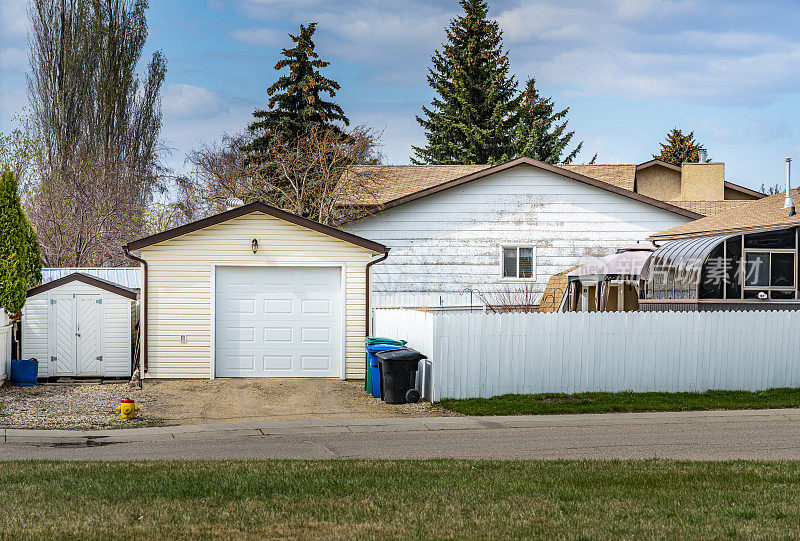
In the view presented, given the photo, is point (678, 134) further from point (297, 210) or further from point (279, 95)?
point (297, 210)

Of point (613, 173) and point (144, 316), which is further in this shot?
point (613, 173)

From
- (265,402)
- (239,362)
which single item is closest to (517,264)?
(239,362)

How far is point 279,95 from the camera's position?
3678cm

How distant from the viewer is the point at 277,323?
20.3m

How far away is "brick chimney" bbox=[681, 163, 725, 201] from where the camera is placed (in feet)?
106

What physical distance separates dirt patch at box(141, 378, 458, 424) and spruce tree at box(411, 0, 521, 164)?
30.0 meters

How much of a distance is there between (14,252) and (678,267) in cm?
1549

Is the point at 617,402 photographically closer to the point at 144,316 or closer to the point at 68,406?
the point at 68,406

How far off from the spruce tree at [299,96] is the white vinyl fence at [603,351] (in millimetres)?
19689

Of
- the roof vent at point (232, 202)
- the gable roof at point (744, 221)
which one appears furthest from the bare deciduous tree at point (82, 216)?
the gable roof at point (744, 221)

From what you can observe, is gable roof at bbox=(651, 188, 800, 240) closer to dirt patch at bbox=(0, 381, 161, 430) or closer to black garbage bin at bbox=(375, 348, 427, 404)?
black garbage bin at bbox=(375, 348, 427, 404)

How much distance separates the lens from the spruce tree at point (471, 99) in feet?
157

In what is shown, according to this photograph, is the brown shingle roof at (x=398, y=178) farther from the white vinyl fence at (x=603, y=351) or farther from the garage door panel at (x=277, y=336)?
the white vinyl fence at (x=603, y=351)

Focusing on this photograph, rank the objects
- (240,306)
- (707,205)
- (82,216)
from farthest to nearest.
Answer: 1. (82,216)
2. (707,205)
3. (240,306)
